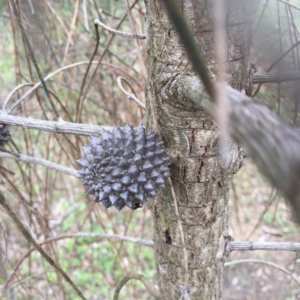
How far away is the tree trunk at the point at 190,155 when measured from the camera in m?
0.41

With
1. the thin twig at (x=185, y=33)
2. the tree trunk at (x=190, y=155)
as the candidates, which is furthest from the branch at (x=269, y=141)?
the tree trunk at (x=190, y=155)

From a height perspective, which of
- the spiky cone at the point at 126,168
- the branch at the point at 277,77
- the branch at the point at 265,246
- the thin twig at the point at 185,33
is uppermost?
the branch at the point at 277,77

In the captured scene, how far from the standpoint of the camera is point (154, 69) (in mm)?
455

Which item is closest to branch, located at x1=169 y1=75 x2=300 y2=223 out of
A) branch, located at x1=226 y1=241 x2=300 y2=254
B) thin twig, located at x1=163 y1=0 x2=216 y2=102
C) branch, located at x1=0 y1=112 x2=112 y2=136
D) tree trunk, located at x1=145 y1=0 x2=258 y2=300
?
thin twig, located at x1=163 y1=0 x2=216 y2=102

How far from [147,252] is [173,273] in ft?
4.67

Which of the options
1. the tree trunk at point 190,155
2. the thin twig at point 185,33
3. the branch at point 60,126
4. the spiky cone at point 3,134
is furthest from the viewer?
the spiky cone at point 3,134

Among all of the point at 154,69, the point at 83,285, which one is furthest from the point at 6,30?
the point at 83,285

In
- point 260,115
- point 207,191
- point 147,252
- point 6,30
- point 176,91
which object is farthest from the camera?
point 147,252

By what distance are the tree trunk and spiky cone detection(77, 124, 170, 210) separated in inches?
1.4

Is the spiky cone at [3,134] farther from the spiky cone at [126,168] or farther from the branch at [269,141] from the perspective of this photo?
the branch at [269,141]

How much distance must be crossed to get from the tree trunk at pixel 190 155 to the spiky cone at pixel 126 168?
35 millimetres

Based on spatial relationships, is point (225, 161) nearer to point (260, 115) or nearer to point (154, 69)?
point (154, 69)

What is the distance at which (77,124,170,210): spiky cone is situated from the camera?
0.45 metres

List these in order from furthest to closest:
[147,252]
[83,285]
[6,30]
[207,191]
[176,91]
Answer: [147,252] < [83,285] < [6,30] < [207,191] < [176,91]
